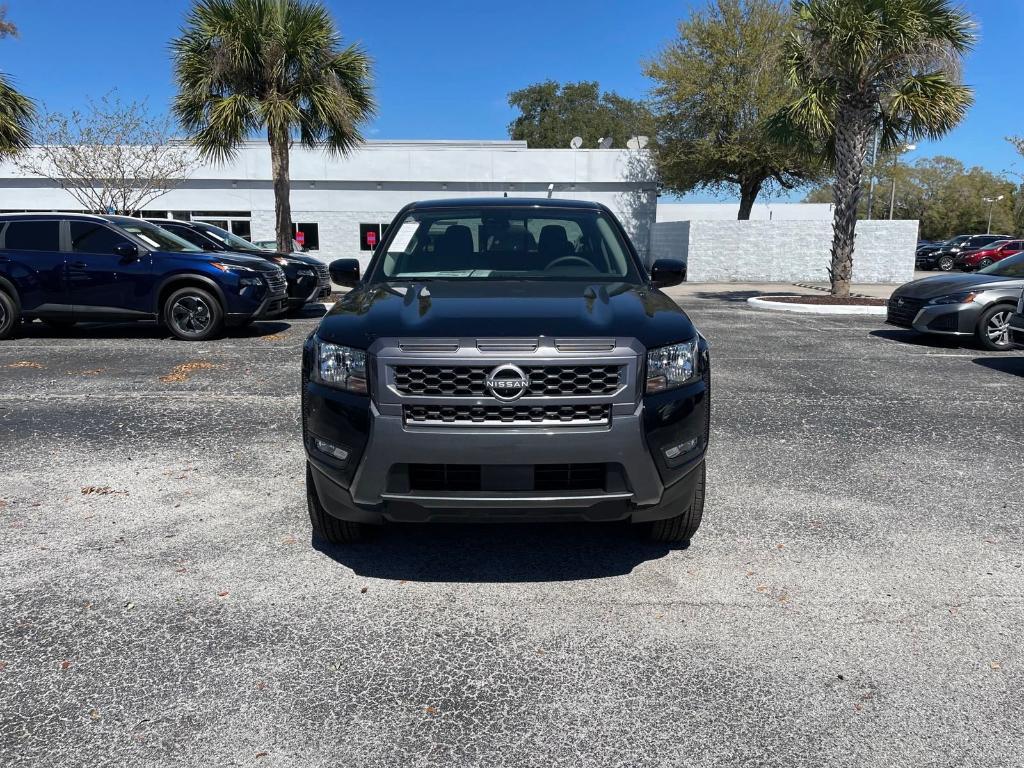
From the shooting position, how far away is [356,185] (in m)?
27.9

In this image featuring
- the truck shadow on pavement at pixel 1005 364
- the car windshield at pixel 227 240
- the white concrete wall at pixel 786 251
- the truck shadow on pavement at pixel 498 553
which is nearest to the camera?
the truck shadow on pavement at pixel 498 553

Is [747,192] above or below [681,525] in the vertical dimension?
above

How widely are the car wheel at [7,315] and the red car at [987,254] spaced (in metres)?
34.2

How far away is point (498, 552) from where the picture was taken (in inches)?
149

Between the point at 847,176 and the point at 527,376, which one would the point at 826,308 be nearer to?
the point at 847,176

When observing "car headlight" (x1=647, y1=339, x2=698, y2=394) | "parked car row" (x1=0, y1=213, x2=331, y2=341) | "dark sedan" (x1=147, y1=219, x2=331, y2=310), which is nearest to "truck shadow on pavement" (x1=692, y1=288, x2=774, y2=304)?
"dark sedan" (x1=147, y1=219, x2=331, y2=310)

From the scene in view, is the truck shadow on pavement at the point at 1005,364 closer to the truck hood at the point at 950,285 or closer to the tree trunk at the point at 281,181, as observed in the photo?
the truck hood at the point at 950,285

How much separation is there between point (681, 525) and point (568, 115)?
7583 cm

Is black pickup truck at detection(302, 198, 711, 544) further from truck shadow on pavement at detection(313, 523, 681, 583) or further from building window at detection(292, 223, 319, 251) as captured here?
building window at detection(292, 223, 319, 251)

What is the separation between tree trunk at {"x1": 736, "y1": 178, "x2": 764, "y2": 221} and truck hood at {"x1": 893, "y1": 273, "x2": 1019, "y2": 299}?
19.7 meters

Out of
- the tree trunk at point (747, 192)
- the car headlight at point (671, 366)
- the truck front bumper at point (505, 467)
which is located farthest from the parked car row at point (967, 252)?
the truck front bumper at point (505, 467)

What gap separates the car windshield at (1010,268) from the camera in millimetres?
10562

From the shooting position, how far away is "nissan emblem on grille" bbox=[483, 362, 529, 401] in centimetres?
296

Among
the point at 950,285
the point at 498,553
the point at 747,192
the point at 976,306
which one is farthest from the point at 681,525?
the point at 747,192
